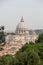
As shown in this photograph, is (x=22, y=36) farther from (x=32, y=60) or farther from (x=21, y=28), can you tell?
A: (x=32, y=60)

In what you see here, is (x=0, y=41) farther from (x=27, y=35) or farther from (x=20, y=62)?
(x=20, y=62)

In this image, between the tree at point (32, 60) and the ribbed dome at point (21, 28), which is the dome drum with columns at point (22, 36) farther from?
the tree at point (32, 60)

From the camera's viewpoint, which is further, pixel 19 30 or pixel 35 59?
pixel 19 30

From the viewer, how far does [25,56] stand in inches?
985

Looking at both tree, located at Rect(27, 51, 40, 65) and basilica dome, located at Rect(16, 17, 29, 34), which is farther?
basilica dome, located at Rect(16, 17, 29, 34)

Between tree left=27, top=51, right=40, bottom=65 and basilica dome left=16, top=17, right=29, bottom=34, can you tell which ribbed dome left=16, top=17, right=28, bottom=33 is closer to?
basilica dome left=16, top=17, right=29, bottom=34

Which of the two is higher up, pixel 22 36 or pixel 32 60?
pixel 32 60

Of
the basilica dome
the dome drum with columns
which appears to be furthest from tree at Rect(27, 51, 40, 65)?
the basilica dome

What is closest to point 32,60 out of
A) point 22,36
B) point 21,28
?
point 22,36

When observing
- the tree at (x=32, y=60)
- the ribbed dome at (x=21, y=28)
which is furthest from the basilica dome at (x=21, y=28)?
the tree at (x=32, y=60)

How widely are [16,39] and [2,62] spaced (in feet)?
146

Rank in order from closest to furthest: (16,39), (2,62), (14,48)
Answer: (2,62) → (14,48) → (16,39)

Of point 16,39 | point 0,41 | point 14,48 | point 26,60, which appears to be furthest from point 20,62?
point 0,41

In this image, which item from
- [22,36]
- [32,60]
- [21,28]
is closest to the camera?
[32,60]
